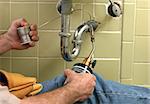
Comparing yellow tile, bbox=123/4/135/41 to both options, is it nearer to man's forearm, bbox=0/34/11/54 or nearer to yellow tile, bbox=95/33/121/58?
yellow tile, bbox=95/33/121/58

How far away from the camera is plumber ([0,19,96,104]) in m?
0.75

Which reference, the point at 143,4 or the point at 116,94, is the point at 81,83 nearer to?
the point at 116,94

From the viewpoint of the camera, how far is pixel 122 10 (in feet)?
3.50

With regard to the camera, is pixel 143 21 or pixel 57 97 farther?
Result: pixel 143 21

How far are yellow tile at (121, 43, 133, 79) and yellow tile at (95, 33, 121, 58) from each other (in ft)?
0.07

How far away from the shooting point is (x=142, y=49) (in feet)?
3.61

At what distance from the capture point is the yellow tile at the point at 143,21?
1.08 metres

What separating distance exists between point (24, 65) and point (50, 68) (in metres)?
0.10

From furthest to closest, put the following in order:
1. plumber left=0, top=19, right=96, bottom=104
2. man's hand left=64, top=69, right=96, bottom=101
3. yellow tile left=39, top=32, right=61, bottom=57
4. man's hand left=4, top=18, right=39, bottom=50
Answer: yellow tile left=39, top=32, right=61, bottom=57 < man's hand left=4, top=18, right=39, bottom=50 < man's hand left=64, top=69, right=96, bottom=101 < plumber left=0, top=19, right=96, bottom=104

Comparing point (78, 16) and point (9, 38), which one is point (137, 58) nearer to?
point (78, 16)

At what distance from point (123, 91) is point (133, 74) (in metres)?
0.23

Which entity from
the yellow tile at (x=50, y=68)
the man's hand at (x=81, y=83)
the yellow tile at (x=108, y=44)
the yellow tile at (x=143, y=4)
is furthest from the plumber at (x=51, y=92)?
the yellow tile at (x=143, y=4)

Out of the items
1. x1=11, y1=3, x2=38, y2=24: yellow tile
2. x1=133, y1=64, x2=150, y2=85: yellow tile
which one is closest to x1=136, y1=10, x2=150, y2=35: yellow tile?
x1=133, y1=64, x2=150, y2=85: yellow tile

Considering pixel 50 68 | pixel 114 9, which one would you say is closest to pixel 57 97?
pixel 50 68
